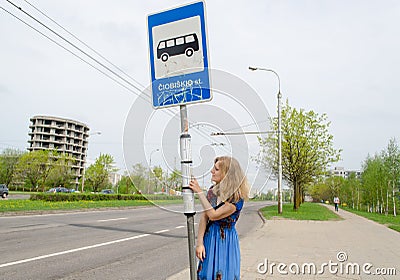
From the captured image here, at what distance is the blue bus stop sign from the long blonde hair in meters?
0.58

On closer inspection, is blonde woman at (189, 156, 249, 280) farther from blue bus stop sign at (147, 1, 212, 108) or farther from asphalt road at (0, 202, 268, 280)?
asphalt road at (0, 202, 268, 280)

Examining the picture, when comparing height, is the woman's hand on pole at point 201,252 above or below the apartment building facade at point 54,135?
below

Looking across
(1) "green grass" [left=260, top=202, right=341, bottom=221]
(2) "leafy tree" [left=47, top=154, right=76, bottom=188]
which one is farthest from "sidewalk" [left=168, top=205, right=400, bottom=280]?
(2) "leafy tree" [left=47, top=154, right=76, bottom=188]

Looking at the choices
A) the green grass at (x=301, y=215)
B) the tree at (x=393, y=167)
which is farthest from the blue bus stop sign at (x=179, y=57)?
the tree at (x=393, y=167)

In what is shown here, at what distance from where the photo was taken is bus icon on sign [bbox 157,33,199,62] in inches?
107

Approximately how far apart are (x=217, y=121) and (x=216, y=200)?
0.71 m

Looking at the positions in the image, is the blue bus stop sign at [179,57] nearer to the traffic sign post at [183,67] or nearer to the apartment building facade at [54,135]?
the traffic sign post at [183,67]

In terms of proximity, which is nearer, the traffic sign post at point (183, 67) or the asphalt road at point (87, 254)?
the traffic sign post at point (183, 67)

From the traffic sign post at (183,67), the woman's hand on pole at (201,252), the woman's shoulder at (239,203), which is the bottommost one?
the woman's hand on pole at (201,252)

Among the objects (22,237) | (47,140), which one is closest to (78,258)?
(22,237)

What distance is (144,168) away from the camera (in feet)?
9.04

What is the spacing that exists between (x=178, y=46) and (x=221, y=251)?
1798 millimetres

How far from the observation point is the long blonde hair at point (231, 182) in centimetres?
292

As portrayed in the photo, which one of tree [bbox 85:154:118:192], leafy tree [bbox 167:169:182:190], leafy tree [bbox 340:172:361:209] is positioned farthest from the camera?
leafy tree [bbox 340:172:361:209]
